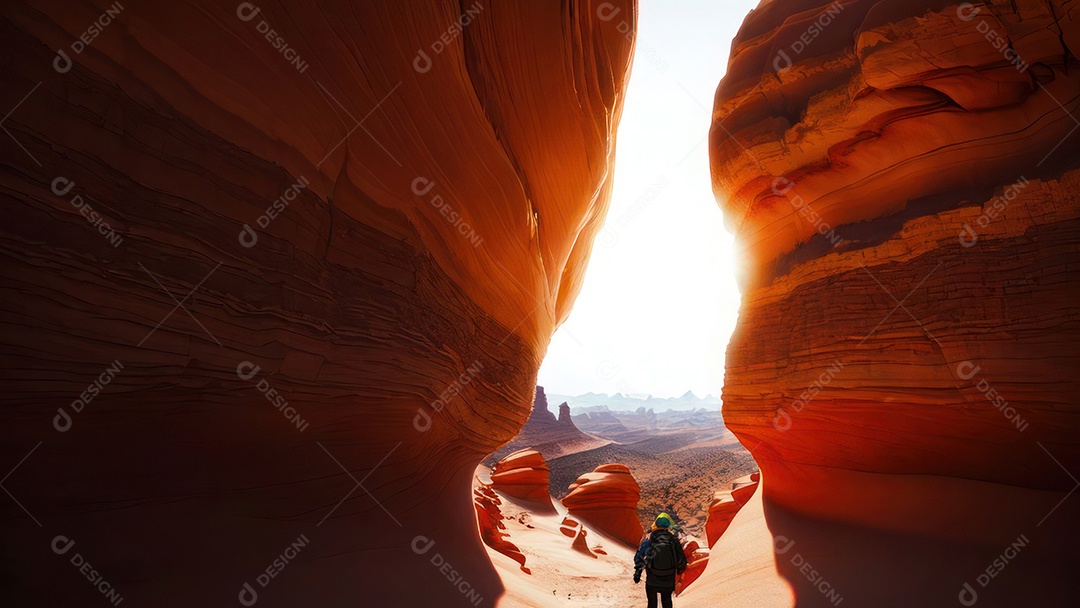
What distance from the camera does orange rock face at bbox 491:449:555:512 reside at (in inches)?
855

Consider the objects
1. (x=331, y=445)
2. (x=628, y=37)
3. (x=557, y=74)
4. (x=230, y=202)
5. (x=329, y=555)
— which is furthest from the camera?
(x=628, y=37)

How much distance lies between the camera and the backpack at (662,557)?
5469 millimetres

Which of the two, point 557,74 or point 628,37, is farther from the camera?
point 628,37

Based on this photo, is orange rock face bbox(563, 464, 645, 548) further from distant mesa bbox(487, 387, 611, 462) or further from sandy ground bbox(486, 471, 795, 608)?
distant mesa bbox(487, 387, 611, 462)

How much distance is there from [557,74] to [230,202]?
15.8ft

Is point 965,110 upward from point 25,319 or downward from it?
downward

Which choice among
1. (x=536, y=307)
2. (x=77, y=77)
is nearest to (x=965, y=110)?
(x=536, y=307)

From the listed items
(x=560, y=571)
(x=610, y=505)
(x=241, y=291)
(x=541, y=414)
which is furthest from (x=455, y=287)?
(x=541, y=414)

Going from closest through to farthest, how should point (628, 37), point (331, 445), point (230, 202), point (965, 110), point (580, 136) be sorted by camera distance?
point (230, 202)
point (331, 445)
point (965, 110)
point (580, 136)
point (628, 37)

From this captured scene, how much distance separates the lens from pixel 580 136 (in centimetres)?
734

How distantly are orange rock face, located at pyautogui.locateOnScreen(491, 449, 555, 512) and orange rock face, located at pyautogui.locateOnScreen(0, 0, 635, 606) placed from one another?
17138mm

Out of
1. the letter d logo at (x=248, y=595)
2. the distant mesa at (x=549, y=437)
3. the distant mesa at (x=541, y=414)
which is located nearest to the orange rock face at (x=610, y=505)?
the letter d logo at (x=248, y=595)

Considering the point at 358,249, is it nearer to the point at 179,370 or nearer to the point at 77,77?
the point at 179,370

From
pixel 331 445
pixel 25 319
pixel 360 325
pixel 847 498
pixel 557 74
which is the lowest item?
pixel 847 498
